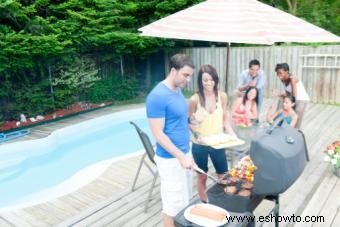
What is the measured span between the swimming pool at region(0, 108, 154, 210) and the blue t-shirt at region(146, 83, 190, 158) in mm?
2466

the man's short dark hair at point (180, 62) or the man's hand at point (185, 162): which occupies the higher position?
the man's short dark hair at point (180, 62)

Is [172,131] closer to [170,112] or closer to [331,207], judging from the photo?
[170,112]

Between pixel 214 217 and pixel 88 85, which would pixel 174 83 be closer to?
pixel 214 217

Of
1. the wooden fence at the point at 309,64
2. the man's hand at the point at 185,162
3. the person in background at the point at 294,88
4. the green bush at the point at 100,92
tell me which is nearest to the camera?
the man's hand at the point at 185,162

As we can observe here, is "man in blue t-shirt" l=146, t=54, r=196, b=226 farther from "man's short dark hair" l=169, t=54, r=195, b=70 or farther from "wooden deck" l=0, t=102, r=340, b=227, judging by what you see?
"wooden deck" l=0, t=102, r=340, b=227

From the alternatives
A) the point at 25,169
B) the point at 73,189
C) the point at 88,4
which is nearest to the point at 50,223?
the point at 73,189

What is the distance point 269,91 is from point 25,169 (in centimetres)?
697

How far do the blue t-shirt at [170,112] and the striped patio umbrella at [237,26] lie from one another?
1.10 m

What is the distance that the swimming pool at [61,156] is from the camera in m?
5.52

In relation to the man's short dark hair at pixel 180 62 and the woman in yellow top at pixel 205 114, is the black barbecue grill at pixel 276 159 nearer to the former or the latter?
the man's short dark hair at pixel 180 62

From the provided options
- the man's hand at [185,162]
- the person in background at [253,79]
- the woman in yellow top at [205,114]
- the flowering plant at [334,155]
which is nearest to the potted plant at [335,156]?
the flowering plant at [334,155]

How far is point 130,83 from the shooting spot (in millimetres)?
10797

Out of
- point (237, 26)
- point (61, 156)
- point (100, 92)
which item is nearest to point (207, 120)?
point (237, 26)

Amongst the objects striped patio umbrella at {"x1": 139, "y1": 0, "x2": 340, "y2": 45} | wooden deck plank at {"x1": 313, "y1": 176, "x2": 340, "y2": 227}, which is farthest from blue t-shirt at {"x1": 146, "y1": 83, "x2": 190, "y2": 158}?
wooden deck plank at {"x1": 313, "y1": 176, "x2": 340, "y2": 227}
